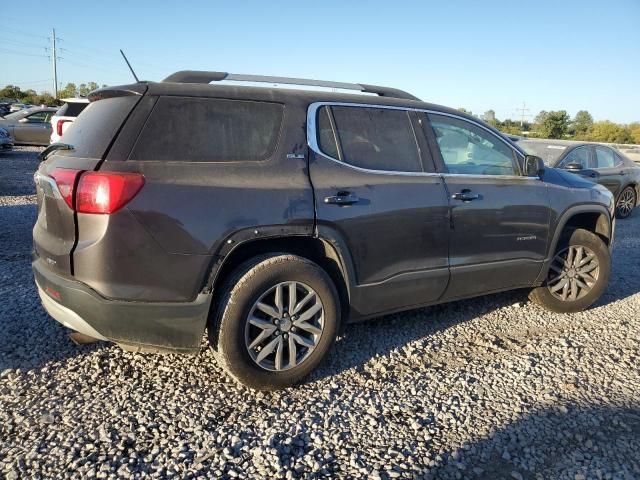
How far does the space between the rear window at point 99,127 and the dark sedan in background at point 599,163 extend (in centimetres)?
737

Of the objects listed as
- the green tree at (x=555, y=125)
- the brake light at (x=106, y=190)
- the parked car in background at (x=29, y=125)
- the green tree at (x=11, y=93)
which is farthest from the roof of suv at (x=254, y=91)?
the green tree at (x=11, y=93)

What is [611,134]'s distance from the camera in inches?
1594

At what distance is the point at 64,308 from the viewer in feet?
9.10

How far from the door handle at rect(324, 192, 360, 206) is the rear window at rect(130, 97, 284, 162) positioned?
0.48 meters

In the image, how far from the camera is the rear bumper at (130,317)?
8.73 feet

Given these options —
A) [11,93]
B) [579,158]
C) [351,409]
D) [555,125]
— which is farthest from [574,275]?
[11,93]

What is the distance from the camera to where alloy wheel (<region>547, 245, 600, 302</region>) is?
459 cm

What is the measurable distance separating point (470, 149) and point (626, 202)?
789cm

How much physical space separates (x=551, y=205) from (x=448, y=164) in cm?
119

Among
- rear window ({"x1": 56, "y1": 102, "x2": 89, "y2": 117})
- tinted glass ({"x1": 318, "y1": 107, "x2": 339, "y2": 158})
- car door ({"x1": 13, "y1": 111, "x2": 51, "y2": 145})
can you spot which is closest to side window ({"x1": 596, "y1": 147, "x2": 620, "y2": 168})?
tinted glass ({"x1": 318, "y1": 107, "x2": 339, "y2": 158})

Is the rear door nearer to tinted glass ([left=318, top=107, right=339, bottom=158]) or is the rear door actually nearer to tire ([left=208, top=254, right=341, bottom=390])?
tire ([left=208, top=254, right=341, bottom=390])

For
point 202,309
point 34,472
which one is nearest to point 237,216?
point 202,309

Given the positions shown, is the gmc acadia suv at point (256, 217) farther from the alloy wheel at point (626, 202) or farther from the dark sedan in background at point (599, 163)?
the alloy wheel at point (626, 202)

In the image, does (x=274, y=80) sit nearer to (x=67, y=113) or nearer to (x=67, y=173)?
(x=67, y=173)
